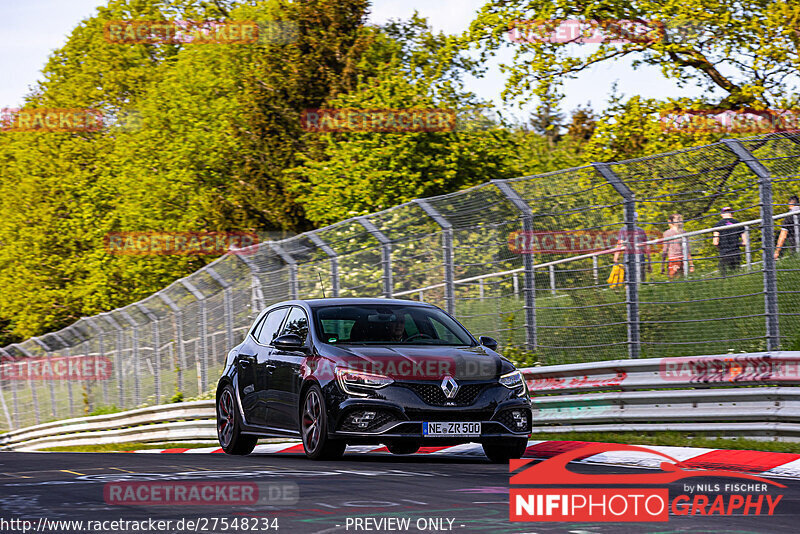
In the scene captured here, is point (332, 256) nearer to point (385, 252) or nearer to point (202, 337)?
point (385, 252)

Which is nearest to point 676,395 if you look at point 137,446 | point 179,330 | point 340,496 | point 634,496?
point 634,496

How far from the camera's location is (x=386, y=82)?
113 ft

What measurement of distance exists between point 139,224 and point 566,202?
117 ft

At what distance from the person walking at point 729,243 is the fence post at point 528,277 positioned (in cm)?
257

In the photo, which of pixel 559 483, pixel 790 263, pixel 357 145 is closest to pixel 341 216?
pixel 357 145

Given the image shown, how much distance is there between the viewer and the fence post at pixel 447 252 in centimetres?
1518

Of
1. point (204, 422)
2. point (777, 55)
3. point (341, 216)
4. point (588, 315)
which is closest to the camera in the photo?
point (588, 315)

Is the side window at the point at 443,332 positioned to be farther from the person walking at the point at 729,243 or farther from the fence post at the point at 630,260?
the person walking at the point at 729,243

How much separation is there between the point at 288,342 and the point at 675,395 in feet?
11.7

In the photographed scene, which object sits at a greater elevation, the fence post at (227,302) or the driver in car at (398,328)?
the fence post at (227,302)

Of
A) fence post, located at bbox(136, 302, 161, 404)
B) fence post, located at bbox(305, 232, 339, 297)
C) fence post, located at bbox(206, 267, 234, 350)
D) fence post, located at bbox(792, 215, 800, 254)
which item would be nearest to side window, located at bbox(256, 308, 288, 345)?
fence post, located at bbox(305, 232, 339, 297)

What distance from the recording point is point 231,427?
1336cm

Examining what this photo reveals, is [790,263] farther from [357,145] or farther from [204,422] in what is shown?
[357,145]

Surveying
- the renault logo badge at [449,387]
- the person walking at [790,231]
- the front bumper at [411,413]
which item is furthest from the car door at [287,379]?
the person walking at [790,231]
